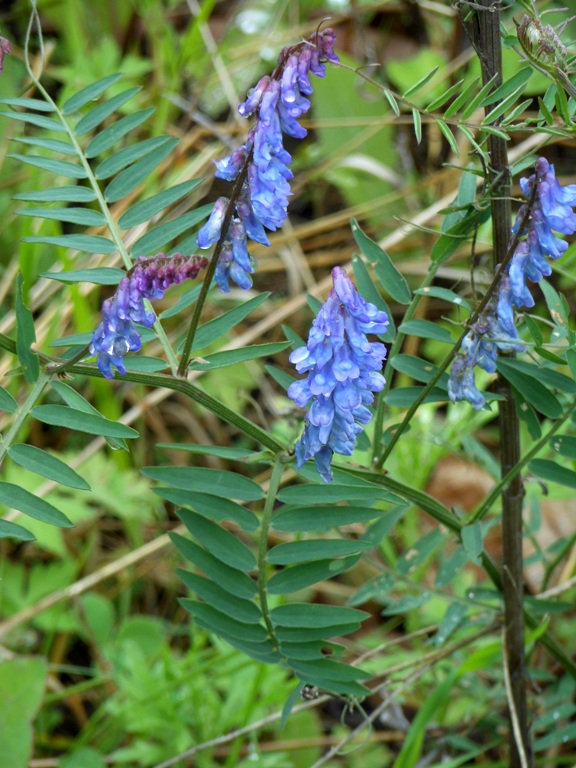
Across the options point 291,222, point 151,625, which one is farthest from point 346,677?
Answer: point 291,222

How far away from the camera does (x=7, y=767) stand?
1.49 meters

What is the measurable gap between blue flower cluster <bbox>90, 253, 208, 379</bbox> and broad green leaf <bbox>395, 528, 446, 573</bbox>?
1.74 feet

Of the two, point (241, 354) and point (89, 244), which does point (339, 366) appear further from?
point (89, 244)

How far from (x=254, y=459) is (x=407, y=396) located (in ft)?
0.85

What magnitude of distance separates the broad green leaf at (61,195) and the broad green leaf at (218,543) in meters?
0.38

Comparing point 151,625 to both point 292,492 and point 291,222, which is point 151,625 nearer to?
point 292,492

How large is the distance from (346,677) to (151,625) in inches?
38.7

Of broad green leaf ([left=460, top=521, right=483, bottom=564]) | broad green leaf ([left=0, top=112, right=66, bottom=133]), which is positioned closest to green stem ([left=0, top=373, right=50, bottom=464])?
broad green leaf ([left=0, top=112, right=66, bottom=133])

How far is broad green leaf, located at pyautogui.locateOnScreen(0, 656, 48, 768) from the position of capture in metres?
1.51

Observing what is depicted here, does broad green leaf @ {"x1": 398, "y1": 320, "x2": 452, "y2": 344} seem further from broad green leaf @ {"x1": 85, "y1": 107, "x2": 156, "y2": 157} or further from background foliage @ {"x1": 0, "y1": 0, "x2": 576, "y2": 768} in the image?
broad green leaf @ {"x1": 85, "y1": 107, "x2": 156, "y2": 157}

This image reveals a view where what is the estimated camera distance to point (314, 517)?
0.98m

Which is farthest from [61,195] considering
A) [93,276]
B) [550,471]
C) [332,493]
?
[550,471]

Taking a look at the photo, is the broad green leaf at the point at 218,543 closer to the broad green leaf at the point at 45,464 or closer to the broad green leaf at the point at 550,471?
the broad green leaf at the point at 45,464

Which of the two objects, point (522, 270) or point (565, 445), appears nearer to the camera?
point (522, 270)
